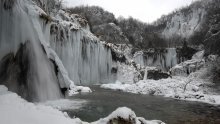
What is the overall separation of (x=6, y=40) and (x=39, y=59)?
97.7 inches

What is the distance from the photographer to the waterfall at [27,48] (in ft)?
41.0

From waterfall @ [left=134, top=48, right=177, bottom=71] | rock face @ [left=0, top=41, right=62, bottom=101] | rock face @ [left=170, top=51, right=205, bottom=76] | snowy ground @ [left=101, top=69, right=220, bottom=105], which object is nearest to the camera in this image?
rock face @ [left=0, top=41, right=62, bottom=101]

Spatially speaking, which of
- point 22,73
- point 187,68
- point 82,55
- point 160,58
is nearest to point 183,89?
point 187,68

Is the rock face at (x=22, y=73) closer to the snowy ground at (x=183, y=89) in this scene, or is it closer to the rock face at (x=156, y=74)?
the snowy ground at (x=183, y=89)

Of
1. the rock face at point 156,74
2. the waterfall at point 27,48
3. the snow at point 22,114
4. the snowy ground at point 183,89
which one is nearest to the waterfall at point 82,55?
the snowy ground at point 183,89

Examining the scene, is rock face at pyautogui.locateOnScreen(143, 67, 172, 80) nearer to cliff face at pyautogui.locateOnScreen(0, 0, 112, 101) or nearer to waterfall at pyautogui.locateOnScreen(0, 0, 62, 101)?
cliff face at pyautogui.locateOnScreen(0, 0, 112, 101)

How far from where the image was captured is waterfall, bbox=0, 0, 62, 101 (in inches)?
492

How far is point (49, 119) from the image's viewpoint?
278 inches

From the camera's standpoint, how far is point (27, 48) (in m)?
13.6

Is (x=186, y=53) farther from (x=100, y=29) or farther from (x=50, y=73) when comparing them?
(x=50, y=73)

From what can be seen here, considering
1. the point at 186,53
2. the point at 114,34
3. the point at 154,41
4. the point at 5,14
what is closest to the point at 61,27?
the point at 5,14

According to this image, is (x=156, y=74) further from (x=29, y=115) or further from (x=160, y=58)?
(x=29, y=115)

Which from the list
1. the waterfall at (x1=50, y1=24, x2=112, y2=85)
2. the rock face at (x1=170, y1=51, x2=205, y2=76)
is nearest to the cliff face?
the waterfall at (x1=50, y1=24, x2=112, y2=85)

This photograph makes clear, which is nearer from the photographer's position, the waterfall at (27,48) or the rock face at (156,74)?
the waterfall at (27,48)
